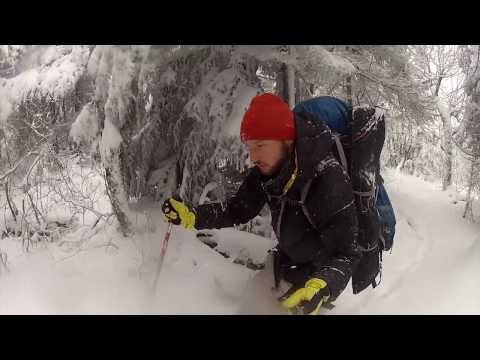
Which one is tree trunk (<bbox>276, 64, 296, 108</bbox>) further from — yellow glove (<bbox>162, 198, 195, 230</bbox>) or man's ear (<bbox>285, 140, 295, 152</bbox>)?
man's ear (<bbox>285, 140, 295, 152</bbox>)

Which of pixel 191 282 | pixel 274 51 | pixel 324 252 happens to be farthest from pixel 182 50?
pixel 324 252

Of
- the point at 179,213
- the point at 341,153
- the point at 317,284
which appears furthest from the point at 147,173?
the point at 317,284

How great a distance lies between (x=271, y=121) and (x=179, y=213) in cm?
117

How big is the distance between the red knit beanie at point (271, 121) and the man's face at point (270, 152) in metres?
0.04

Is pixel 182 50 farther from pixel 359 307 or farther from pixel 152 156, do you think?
pixel 359 307

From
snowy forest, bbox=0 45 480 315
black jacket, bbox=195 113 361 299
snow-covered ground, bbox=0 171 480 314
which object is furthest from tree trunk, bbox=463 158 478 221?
black jacket, bbox=195 113 361 299

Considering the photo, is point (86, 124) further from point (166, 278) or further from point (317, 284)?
point (317, 284)

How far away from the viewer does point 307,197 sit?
7.09 feet

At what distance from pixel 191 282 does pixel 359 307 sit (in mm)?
1656

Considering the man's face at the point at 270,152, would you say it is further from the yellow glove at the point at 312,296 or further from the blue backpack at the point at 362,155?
the yellow glove at the point at 312,296

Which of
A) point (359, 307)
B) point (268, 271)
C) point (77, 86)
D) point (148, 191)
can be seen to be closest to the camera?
point (268, 271)

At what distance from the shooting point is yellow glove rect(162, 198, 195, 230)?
2.90m

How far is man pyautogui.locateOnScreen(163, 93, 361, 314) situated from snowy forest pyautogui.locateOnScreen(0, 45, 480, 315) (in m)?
0.98

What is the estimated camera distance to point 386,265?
5.15 metres
